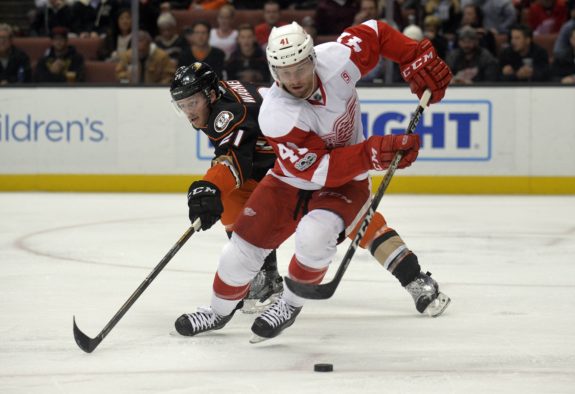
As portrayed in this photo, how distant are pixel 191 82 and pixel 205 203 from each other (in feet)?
1.62

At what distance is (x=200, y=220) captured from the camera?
12.0 feet

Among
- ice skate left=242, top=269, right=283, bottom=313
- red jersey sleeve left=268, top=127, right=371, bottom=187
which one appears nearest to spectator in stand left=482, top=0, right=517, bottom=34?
ice skate left=242, top=269, right=283, bottom=313

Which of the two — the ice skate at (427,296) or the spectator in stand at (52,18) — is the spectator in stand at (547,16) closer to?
the spectator in stand at (52,18)

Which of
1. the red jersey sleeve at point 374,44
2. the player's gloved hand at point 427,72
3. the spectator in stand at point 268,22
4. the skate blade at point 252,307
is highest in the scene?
the red jersey sleeve at point 374,44

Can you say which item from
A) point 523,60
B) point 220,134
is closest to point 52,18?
point 523,60

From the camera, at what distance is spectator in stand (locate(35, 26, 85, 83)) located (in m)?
9.09

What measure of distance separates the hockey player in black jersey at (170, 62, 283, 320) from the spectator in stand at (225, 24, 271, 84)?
14.8 ft

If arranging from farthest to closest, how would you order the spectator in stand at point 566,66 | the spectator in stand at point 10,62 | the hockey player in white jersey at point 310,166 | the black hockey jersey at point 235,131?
the spectator in stand at point 10,62 < the spectator in stand at point 566,66 < the black hockey jersey at point 235,131 < the hockey player in white jersey at point 310,166

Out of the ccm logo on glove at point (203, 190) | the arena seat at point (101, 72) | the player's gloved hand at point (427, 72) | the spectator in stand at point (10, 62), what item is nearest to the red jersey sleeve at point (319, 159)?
the ccm logo on glove at point (203, 190)

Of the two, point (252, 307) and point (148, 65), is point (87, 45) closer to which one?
point (148, 65)

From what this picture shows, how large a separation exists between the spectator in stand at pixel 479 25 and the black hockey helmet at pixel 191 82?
5.12 m

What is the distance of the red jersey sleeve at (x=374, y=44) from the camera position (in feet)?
12.6

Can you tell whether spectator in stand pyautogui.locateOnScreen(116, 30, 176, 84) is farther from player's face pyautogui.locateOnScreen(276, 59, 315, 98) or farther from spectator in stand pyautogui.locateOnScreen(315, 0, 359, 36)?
player's face pyautogui.locateOnScreen(276, 59, 315, 98)

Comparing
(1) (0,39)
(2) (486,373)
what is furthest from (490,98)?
(2) (486,373)
